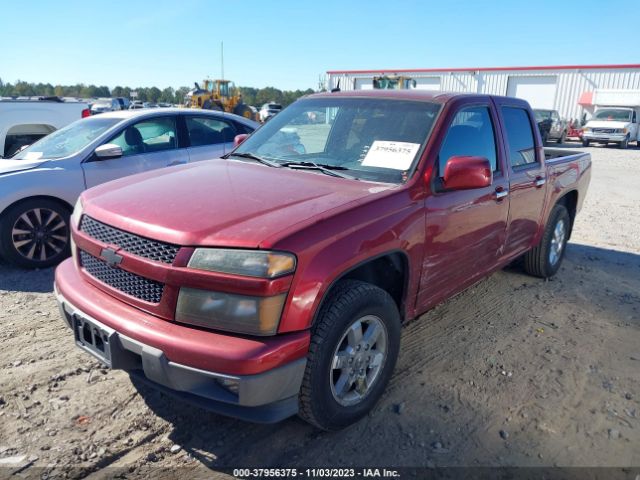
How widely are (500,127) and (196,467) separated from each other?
3.25m

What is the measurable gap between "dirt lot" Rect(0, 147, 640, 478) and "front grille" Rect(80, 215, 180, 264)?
3.37 ft

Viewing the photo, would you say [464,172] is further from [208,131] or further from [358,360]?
[208,131]

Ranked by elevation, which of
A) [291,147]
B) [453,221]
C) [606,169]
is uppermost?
[291,147]

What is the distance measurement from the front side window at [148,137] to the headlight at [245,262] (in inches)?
158

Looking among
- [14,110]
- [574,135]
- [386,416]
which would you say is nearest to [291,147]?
[386,416]

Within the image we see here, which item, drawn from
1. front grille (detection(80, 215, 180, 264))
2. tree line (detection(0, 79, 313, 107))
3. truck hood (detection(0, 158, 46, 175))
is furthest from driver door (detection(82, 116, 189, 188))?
tree line (detection(0, 79, 313, 107))

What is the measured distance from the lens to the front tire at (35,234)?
4.91 meters

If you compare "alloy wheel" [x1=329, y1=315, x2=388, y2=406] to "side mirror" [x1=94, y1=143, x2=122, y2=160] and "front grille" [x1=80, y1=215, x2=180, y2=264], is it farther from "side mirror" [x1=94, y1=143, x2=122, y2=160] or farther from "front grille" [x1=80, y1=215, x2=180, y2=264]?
"side mirror" [x1=94, y1=143, x2=122, y2=160]

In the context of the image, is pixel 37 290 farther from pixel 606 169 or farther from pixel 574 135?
pixel 574 135

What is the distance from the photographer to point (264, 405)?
7.42ft

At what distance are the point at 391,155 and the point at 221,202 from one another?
116cm

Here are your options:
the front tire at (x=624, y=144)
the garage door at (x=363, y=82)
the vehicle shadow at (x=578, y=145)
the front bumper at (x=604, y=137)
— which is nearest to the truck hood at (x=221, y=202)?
the vehicle shadow at (x=578, y=145)

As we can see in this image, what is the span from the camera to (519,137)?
4.33 meters

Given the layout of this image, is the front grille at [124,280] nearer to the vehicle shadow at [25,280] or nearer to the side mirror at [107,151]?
the vehicle shadow at [25,280]
